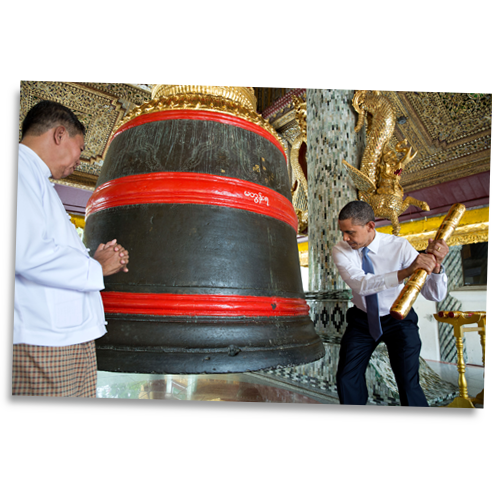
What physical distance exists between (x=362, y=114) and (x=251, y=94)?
117cm

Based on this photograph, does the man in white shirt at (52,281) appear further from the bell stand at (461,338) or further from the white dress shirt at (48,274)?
the bell stand at (461,338)

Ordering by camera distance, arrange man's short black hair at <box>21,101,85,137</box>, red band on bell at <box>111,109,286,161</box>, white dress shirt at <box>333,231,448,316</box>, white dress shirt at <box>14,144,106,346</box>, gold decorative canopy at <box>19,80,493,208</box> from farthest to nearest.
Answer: gold decorative canopy at <box>19,80,493,208</box>, white dress shirt at <box>333,231,448,316</box>, red band on bell at <box>111,109,286,161</box>, man's short black hair at <box>21,101,85,137</box>, white dress shirt at <box>14,144,106,346</box>

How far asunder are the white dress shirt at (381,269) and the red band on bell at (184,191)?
0.61 metres

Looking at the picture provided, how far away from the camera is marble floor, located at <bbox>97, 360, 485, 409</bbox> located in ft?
5.14

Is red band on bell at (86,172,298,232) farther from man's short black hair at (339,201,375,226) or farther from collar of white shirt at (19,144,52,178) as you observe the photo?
man's short black hair at (339,201,375,226)

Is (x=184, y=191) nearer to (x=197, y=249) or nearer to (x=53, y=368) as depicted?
(x=197, y=249)

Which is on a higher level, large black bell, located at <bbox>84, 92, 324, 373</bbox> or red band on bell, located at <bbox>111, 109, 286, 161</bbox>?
red band on bell, located at <bbox>111, 109, 286, 161</bbox>

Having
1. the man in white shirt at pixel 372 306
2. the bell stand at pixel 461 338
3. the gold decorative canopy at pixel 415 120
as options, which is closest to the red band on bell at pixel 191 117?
the gold decorative canopy at pixel 415 120

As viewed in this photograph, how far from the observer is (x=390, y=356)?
151cm

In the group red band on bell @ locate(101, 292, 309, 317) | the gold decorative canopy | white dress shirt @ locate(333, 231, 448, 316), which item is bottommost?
red band on bell @ locate(101, 292, 309, 317)

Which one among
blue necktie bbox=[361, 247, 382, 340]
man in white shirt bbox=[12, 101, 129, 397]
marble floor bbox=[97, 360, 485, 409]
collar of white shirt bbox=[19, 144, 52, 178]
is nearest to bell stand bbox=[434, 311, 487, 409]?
marble floor bbox=[97, 360, 485, 409]

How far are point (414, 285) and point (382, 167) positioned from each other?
3.72 feet

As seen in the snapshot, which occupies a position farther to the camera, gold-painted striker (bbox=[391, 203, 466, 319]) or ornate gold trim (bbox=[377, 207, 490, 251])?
ornate gold trim (bbox=[377, 207, 490, 251])

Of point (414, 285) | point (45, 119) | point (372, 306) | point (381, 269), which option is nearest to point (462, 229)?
point (381, 269)
